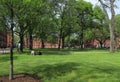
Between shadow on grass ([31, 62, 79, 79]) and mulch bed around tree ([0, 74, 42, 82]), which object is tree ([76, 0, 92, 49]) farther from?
mulch bed around tree ([0, 74, 42, 82])

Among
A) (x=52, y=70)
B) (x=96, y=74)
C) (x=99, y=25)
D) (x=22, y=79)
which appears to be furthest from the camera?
(x=99, y=25)

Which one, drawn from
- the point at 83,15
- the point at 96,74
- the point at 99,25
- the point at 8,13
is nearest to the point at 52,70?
the point at 96,74

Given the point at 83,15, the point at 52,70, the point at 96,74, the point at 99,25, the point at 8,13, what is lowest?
the point at 96,74

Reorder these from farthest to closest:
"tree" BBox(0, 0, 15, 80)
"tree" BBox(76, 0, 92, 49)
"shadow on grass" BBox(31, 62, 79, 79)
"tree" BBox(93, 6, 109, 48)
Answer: "tree" BBox(93, 6, 109, 48) → "tree" BBox(76, 0, 92, 49) → "shadow on grass" BBox(31, 62, 79, 79) → "tree" BBox(0, 0, 15, 80)

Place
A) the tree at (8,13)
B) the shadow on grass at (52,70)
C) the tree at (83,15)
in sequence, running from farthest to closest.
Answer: the tree at (83,15) < the shadow on grass at (52,70) < the tree at (8,13)

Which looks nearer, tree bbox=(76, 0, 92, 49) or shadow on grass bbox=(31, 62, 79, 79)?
shadow on grass bbox=(31, 62, 79, 79)

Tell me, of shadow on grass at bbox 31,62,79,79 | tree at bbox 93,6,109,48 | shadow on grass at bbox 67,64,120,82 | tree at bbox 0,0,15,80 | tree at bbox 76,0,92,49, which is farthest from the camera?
tree at bbox 93,6,109,48

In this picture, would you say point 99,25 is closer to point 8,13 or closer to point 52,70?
point 52,70

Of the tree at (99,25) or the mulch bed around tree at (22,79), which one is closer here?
the mulch bed around tree at (22,79)

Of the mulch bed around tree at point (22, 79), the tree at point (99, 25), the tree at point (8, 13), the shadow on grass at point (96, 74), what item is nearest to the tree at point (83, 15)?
the tree at point (99, 25)

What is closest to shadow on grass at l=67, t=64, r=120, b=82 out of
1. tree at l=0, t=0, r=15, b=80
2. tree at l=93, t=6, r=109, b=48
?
tree at l=0, t=0, r=15, b=80

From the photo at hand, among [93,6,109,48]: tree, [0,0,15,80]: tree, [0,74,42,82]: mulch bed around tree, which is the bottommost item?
[0,74,42,82]: mulch bed around tree

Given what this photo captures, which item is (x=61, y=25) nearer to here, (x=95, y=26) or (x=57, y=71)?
(x=95, y=26)

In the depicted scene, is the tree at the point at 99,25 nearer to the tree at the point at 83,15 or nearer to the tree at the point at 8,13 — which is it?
the tree at the point at 83,15
